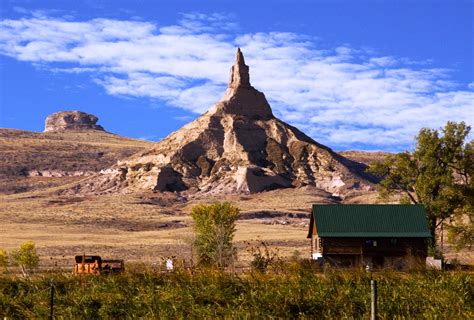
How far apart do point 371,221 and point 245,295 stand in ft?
144

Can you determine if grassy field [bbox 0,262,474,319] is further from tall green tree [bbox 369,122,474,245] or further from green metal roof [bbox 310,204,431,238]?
tall green tree [bbox 369,122,474,245]

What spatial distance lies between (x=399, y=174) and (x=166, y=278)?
49397 millimetres

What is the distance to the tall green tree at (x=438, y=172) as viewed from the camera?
63.8 m

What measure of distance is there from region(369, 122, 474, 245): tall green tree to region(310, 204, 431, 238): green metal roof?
404 centimetres

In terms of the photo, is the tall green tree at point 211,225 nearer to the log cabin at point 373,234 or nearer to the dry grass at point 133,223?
the log cabin at point 373,234

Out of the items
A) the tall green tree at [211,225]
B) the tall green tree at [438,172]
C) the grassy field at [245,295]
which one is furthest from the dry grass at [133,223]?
the grassy field at [245,295]

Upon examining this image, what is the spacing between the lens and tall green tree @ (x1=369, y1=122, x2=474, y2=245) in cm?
6384

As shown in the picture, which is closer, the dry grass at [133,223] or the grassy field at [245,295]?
the grassy field at [245,295]

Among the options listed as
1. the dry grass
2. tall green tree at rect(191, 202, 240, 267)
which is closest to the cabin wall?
tall green tree at rect(191, 202, 240, 267)

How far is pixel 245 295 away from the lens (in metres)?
18.2

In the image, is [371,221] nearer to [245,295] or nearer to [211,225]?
[211,225]

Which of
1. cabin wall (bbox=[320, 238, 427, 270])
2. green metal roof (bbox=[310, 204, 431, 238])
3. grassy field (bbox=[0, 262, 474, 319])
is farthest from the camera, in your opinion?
cabin wall (bbox=[320, 238, 427, 270])

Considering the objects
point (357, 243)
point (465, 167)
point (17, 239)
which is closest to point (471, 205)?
point (465, 167)

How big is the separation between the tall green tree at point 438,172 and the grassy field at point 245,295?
46438 millimetres
